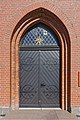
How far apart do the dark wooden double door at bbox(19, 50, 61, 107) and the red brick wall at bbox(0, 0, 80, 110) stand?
3.06 ft

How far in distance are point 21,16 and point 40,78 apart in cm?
261

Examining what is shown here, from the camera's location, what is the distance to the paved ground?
35.4ft

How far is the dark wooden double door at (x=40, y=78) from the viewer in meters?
12.8

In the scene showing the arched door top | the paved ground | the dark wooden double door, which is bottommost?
the paved ground

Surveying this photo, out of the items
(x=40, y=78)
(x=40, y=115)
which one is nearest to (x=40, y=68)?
(x=40, y=78)

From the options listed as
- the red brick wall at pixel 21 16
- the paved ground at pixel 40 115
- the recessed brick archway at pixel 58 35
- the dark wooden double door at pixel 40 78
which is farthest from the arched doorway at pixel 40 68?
the red brick wall at pixel 21 16

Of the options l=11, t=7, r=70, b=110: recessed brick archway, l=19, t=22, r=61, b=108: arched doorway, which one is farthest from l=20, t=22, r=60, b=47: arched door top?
l=11, t=7, r=70, b=110: recessed brick archway

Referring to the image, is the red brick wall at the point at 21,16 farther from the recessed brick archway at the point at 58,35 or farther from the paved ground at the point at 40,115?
the paved ground at the point at 40,115

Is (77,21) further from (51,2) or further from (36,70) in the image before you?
(36,70)

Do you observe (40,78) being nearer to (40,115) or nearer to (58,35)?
(58,35)

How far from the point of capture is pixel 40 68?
42.1ft

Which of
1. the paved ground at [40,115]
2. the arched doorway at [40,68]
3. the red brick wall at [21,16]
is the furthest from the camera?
the arched doorway at [40,68]

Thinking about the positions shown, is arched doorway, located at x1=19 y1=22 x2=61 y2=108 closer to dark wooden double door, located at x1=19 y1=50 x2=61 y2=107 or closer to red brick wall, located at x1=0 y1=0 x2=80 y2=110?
dark wooden double door, located at x1=19 y1=50 x2=61 y2=107

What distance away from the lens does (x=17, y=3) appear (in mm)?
12062
